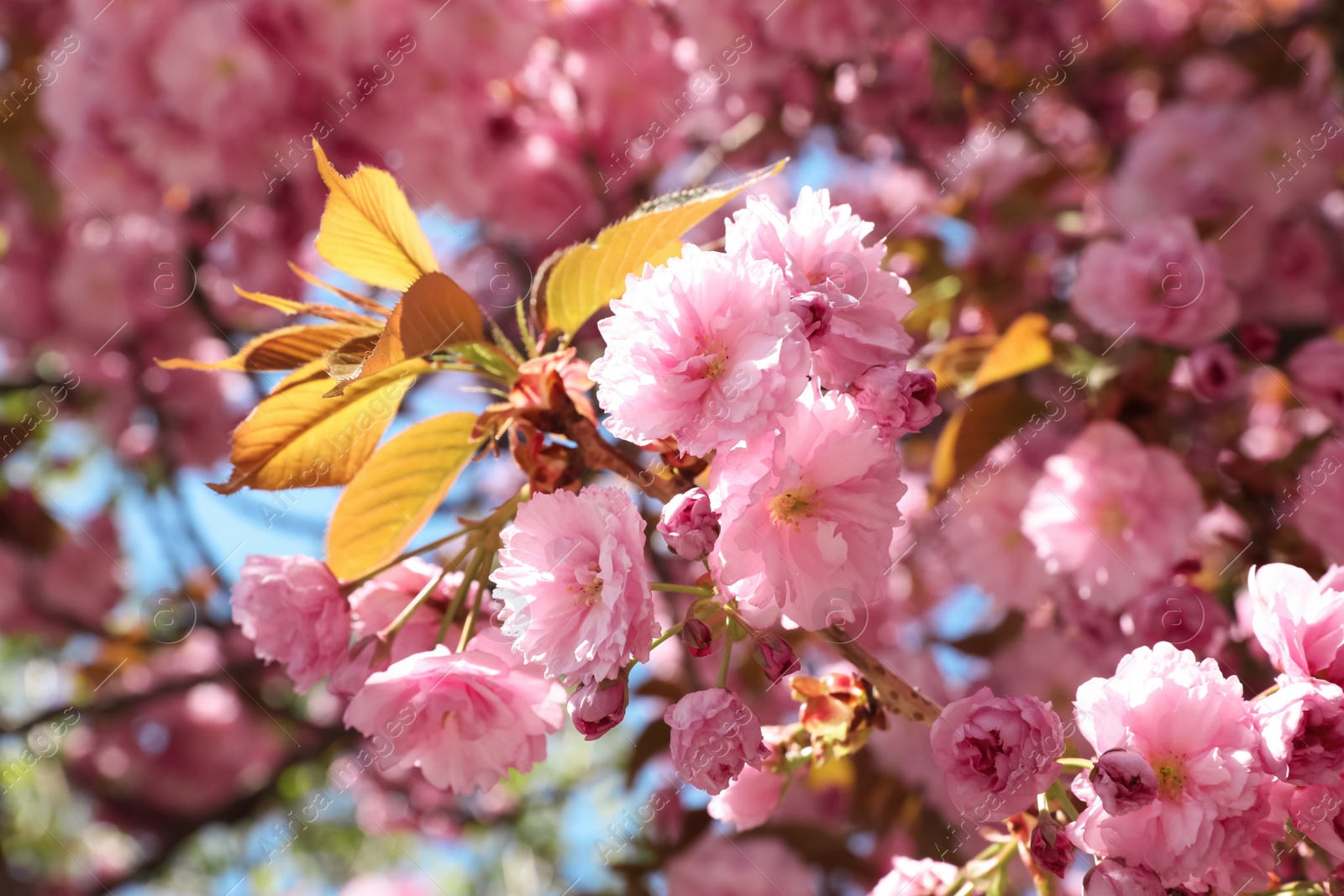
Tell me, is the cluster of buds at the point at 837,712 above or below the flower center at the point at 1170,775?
above

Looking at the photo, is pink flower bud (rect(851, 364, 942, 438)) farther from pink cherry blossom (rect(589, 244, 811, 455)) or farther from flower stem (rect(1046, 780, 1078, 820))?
flower stem (rect(1046, 780, 1078, 820))

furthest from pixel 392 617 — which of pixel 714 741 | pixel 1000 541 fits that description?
pixel 1000 541

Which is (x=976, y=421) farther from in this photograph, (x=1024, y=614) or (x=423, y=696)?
(x=423, y=696)

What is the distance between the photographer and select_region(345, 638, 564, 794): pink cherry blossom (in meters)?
0.65

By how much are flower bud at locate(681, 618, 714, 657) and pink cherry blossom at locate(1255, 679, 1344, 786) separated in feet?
1.09

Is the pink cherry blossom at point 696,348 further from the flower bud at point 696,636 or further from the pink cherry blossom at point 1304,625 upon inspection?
the pink cherry blossom at point 1304,625

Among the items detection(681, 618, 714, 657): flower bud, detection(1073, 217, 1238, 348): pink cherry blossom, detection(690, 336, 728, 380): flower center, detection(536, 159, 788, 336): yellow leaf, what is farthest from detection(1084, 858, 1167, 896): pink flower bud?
detection(1073, 217, 1238, 348): pink cherry blossom

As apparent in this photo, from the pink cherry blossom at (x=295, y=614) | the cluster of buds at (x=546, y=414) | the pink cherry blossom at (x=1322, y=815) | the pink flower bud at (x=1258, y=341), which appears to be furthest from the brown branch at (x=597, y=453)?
the pink flower bud at (x=1258, y=341)

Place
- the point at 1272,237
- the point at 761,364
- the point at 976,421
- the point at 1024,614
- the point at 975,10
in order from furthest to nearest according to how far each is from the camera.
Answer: the point at 975,10, the point at 1272,237, the point at 1024,614, the point at 976,421, the point at 761,364

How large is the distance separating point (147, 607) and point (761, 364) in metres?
3.20

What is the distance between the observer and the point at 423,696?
0.66 metres

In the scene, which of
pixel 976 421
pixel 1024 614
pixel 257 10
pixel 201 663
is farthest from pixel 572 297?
pixel 201 663

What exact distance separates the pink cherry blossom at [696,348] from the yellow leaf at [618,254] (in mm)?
101

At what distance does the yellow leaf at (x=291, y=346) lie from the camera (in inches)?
28.2
